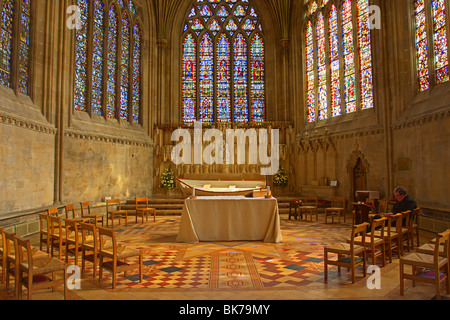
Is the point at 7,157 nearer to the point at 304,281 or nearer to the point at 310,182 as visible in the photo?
the point at 304,281

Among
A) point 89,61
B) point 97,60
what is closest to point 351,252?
point 89,61

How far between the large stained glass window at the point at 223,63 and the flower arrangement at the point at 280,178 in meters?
3.32

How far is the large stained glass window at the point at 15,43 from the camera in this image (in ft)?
32.5

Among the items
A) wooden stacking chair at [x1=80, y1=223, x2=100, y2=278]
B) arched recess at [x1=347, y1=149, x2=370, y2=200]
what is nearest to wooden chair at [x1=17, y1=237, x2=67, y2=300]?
wooden stacking chair at [x1=80, y1=223, x2=100, y2=278]

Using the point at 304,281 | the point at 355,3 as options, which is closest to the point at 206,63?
the point at 355,3

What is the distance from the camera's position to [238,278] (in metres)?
5.25

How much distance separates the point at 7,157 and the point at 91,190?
4.26 metres

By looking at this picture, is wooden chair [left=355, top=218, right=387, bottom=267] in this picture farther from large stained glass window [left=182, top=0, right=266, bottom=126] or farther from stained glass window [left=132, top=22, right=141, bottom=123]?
stained glass window [left=132, top=22, right=141, bottom=123]

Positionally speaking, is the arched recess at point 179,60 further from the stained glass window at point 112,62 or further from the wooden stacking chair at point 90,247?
the wooden stacking chair at point 90,247

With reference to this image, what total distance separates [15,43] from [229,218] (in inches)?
338

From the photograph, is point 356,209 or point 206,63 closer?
point 356,209

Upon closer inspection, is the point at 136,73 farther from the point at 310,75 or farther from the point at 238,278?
the point at 238,278

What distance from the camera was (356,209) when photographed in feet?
31.4

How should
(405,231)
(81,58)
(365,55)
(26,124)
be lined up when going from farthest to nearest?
(81,58)
(365,55)
(26,124)
(405,231)
